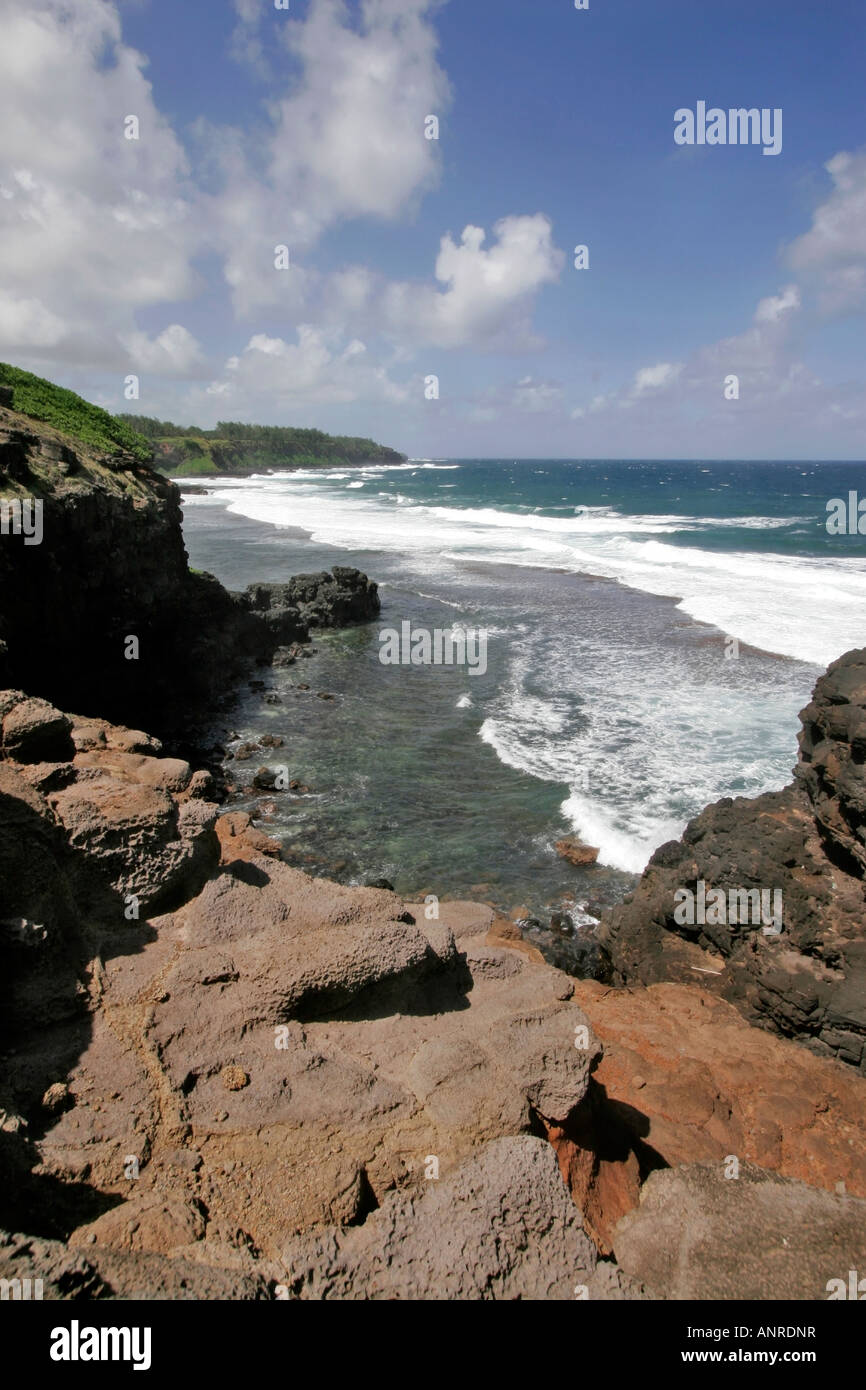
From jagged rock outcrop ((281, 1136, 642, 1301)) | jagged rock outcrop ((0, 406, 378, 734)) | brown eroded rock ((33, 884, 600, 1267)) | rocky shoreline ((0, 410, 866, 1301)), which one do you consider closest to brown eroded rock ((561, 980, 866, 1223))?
rocky shoreline ((0, 410, 866, 1301))

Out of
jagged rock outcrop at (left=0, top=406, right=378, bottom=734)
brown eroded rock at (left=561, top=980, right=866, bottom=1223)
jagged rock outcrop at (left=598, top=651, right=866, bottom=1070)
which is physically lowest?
brown eroded rock at (left=561, top=980, right=866, bottom=1223)

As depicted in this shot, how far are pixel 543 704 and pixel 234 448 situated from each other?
503ft

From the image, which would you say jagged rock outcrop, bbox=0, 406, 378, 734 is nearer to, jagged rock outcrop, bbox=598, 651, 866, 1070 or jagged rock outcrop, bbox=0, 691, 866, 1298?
jagged rock outcrop, bbox=0, 691, 866, 1298

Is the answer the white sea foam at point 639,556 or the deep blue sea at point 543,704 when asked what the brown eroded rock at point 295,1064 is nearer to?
the deep blue sea at point 543,704

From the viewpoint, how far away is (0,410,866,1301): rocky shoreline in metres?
4.06

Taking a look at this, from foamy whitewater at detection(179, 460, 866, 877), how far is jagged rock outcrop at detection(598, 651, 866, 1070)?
10.6 ft

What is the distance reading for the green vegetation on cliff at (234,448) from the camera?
137875mm

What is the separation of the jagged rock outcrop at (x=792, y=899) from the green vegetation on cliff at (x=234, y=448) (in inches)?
→ 5201

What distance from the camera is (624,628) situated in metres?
32.5

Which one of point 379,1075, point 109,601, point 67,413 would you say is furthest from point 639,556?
point 379,1075

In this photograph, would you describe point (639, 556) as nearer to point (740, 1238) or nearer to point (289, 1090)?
point (289, 1090)

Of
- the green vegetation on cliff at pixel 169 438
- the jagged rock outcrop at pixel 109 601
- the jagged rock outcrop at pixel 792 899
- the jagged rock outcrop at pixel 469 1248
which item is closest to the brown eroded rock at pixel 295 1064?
the jagged rock outcrop at pixel 469 1248

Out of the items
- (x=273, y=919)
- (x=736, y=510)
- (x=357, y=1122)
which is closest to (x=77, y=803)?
(x=273, y=919)
